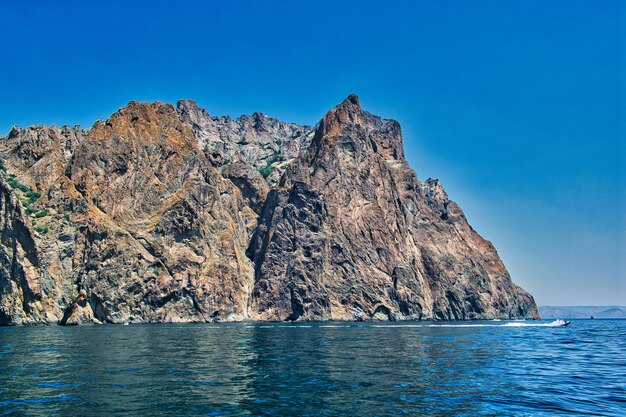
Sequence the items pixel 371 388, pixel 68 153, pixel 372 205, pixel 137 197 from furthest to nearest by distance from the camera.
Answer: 1. pixel 372 205
2. pixel 68 153
3. pixel 137 197
4. pixel 371 388

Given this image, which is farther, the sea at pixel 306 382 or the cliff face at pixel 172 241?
the cliff face at pixel 172 241

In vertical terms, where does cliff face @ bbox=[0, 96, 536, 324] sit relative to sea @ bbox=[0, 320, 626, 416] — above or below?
above

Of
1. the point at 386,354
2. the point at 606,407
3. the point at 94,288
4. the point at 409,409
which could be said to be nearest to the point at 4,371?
the point at 409,409

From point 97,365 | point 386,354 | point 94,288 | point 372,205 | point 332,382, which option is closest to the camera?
point 332,382

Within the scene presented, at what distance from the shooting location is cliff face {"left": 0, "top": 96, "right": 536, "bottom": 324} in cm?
12850

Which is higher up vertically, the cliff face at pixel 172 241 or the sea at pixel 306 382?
the cliff face at pixel 172 241

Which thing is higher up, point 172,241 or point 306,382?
point 172,241

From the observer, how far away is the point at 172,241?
6014 inches

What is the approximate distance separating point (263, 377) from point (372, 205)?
545 feet

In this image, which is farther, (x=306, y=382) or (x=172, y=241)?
(x=172, y=241)

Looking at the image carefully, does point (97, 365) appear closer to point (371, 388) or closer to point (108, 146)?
point (371, 388)

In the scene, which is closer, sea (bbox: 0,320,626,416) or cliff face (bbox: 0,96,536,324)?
sea (bbox: 0,320,626,416)

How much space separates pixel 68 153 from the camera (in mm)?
178625

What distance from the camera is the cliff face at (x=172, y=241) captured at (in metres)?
128
